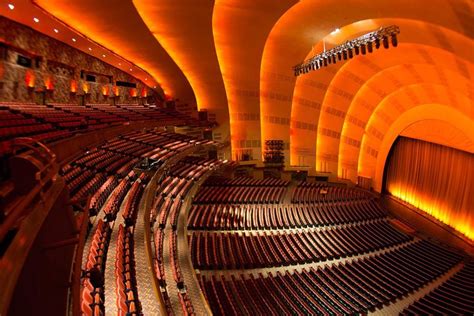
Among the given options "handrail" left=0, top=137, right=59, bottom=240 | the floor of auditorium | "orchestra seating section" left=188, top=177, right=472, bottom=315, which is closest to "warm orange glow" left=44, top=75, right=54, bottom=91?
the floor of auditorium

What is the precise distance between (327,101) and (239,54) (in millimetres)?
5803

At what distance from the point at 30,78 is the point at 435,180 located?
14844 mm

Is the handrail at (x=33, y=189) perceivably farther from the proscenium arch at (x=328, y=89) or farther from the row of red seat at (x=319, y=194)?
the proscenium arch at (x=328, y=89)

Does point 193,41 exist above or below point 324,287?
above

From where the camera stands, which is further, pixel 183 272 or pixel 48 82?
pixel 48 82

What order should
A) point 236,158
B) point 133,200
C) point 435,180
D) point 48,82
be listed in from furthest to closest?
1. point 236,158
2. point 435,180
3. point 48,82
4. point 133,200

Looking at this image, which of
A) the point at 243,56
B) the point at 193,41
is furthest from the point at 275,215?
the point at 243,56

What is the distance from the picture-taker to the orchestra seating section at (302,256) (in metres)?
5.93

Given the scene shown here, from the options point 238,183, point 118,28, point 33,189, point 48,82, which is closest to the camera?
point 33,189

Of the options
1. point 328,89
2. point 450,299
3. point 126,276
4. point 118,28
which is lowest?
point 450,299

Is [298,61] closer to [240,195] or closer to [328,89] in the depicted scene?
[328,89]

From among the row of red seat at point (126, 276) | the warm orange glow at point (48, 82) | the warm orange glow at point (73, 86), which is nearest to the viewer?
the row of red seat at point (126, 276)

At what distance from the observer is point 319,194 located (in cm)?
1310

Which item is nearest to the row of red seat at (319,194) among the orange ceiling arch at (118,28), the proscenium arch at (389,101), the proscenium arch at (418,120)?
the proscenium arch at (418,120)
